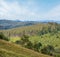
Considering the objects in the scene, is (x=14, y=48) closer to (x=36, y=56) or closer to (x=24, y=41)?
(x=36, y=56)

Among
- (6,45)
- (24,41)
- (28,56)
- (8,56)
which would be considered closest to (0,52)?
(8,56)

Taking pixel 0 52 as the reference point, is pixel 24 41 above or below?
below

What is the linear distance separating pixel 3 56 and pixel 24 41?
8222cm

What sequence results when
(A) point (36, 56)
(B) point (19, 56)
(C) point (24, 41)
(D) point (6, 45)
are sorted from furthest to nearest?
(C) point (24, 41)
(D) point (6, 45)
(A) point (36, 56)
(B) point (19, 56)

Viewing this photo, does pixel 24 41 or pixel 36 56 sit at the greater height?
pixel 36 56

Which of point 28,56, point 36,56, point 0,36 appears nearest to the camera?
point 28,56

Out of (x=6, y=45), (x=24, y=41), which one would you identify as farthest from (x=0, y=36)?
(x=24, y=41)

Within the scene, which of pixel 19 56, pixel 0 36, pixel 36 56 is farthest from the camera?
pixel 0 36

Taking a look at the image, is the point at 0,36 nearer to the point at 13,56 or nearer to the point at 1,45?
the point at 1,45

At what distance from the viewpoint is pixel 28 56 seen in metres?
40.9

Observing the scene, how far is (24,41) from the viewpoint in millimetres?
117125

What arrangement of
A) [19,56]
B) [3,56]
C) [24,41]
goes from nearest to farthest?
[3,56] < [19,56] < [24,41]

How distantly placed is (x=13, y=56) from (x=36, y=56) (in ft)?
28.0

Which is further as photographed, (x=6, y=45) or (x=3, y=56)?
(x=6, y=45)
